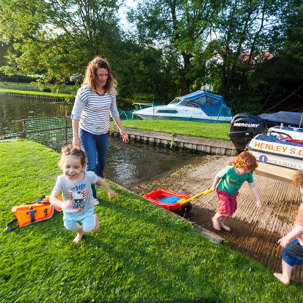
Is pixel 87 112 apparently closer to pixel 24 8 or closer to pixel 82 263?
pixel 82 263

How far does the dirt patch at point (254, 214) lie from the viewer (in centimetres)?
307

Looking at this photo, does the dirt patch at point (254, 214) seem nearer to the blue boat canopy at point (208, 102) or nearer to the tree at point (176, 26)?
the blue boat canopy at point (208, 102)

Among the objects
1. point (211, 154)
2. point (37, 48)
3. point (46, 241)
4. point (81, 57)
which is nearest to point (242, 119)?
point (211, 154)

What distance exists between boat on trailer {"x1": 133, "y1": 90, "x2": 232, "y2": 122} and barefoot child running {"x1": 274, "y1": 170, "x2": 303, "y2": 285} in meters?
12.6

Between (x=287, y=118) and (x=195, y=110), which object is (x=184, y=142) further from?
(x=195, y=110)

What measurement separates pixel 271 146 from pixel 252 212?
80.3 inches

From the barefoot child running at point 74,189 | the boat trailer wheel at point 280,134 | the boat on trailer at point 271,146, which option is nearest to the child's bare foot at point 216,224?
the barefoot child running at point 74,189

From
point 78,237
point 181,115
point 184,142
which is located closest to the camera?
point 78,237

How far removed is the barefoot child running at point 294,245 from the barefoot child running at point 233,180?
70 centimetres

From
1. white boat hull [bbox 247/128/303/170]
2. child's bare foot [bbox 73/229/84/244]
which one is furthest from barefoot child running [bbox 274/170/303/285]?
white boat hull [bbox 247/128/303/170]

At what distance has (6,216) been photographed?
9.73ft

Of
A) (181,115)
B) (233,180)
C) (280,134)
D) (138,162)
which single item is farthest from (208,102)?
(233,180)

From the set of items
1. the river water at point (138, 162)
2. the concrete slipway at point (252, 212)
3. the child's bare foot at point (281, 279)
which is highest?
the child's bare foot at point (281, 279)

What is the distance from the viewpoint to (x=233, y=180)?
3074 mm
